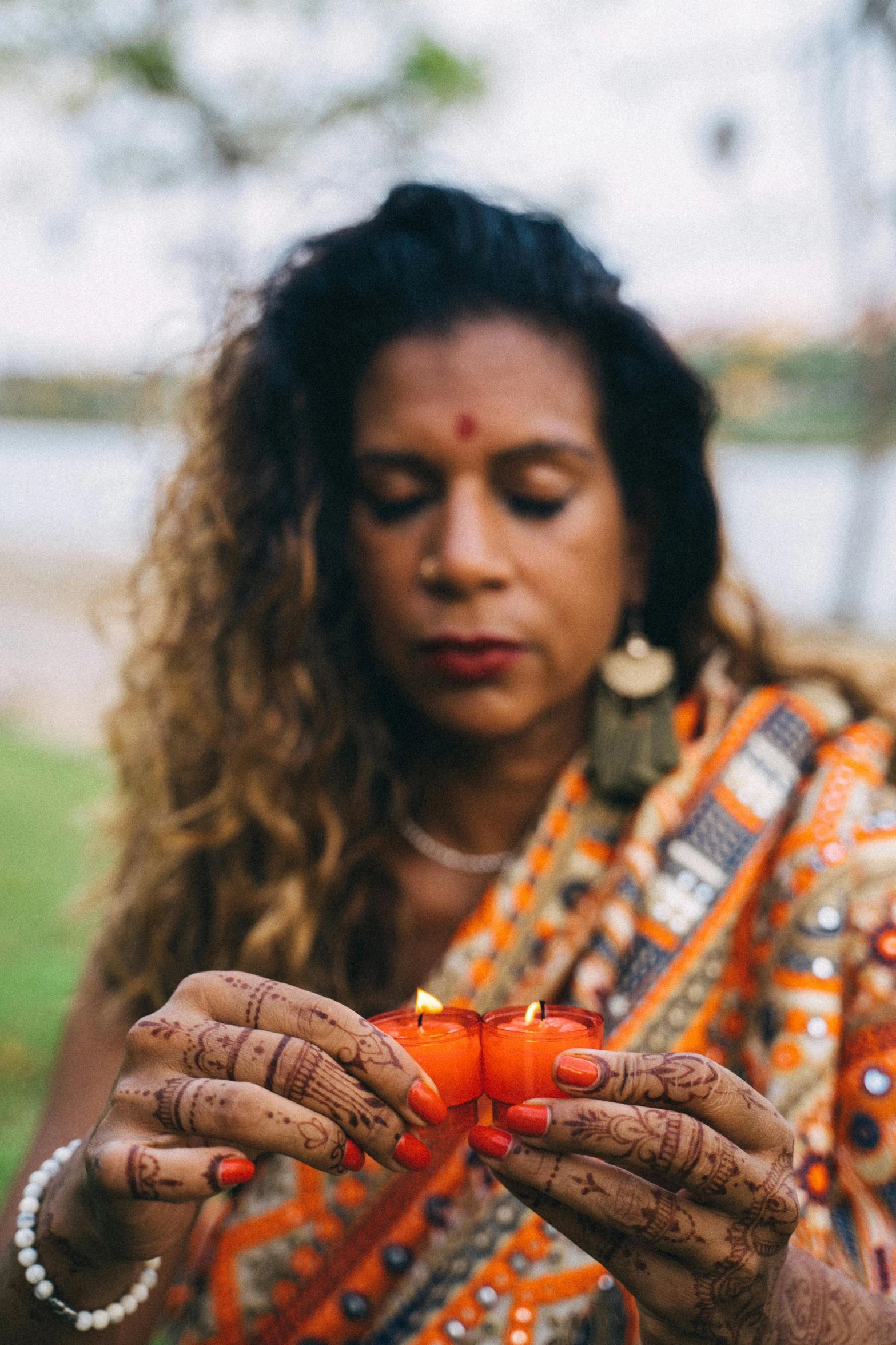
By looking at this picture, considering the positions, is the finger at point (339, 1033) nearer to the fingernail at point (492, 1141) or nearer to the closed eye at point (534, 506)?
the fingernail at point (492, 1141)

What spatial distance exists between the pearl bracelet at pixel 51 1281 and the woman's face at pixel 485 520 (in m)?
1.08

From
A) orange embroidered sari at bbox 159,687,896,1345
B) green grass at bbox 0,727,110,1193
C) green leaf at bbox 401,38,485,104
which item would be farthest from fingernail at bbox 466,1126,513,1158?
green leaf at bbox 401,38,485,104

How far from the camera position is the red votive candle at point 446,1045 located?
4.03 ft

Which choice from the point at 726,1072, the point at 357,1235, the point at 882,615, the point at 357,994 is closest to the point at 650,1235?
the point at 726,1072

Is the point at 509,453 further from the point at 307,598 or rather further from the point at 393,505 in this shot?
the point at 307,598

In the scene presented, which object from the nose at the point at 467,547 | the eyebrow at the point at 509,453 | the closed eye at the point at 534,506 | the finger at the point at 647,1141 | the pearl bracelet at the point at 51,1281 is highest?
the eyebrow at the point at 509,453

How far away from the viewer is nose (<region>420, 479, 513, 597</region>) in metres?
2.08

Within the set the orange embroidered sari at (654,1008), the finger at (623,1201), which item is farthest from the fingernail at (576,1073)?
the orange embroidered sari at (654,1008)

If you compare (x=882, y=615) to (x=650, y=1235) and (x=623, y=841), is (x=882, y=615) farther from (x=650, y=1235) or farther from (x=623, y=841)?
(x=650, y=1235)

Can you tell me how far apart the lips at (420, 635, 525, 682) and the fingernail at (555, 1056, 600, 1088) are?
1.07m

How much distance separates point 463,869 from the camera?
246 cm

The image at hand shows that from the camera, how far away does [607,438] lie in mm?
2287

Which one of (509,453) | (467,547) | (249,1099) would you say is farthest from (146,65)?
(249,1099)

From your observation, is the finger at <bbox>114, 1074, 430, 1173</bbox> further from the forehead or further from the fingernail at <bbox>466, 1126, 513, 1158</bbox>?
the forehead
